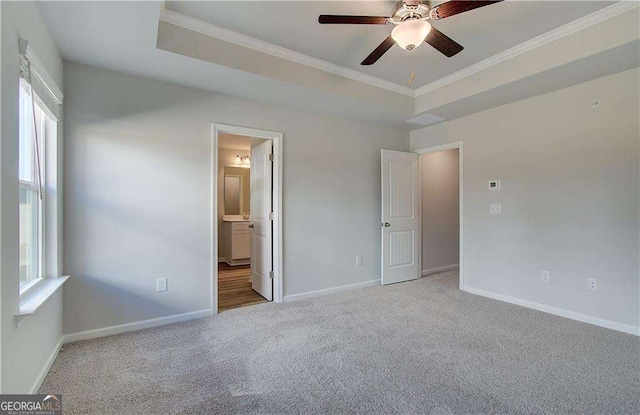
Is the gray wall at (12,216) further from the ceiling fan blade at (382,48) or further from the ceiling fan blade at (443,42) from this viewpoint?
the ceiling fan blade at (443,42)

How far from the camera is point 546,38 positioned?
8.43ft

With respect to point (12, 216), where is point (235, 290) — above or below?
below

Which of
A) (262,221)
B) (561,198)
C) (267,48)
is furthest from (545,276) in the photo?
(267,48)

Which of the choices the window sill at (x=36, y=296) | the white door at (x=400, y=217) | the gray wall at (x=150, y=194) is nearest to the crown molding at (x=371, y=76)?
the gray wall at (x=150, y=194)

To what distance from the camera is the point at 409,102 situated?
151 inches

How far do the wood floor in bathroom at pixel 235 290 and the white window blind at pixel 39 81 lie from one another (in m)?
2.37

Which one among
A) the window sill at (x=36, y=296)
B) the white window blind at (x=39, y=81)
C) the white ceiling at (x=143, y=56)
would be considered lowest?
the window sill at (x=36, y=296)

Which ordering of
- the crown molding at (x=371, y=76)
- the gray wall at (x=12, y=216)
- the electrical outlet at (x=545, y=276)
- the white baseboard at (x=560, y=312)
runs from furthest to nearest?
the electrical outlet at (x=545, y=276)
the white baseboard at (x=560, y=312)
the crown molding at (x=371, y=76)
the gray wall at (x=12, y=216)

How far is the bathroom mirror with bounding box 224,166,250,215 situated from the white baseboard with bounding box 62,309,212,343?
353cm

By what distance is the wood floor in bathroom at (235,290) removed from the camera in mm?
3508

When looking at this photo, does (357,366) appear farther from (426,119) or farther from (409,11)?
(426,119)

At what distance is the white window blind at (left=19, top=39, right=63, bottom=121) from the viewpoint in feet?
5.12

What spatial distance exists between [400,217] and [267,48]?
9.63ft

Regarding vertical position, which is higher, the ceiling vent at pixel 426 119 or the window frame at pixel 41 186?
the ceiling vent at pixel 426 119
